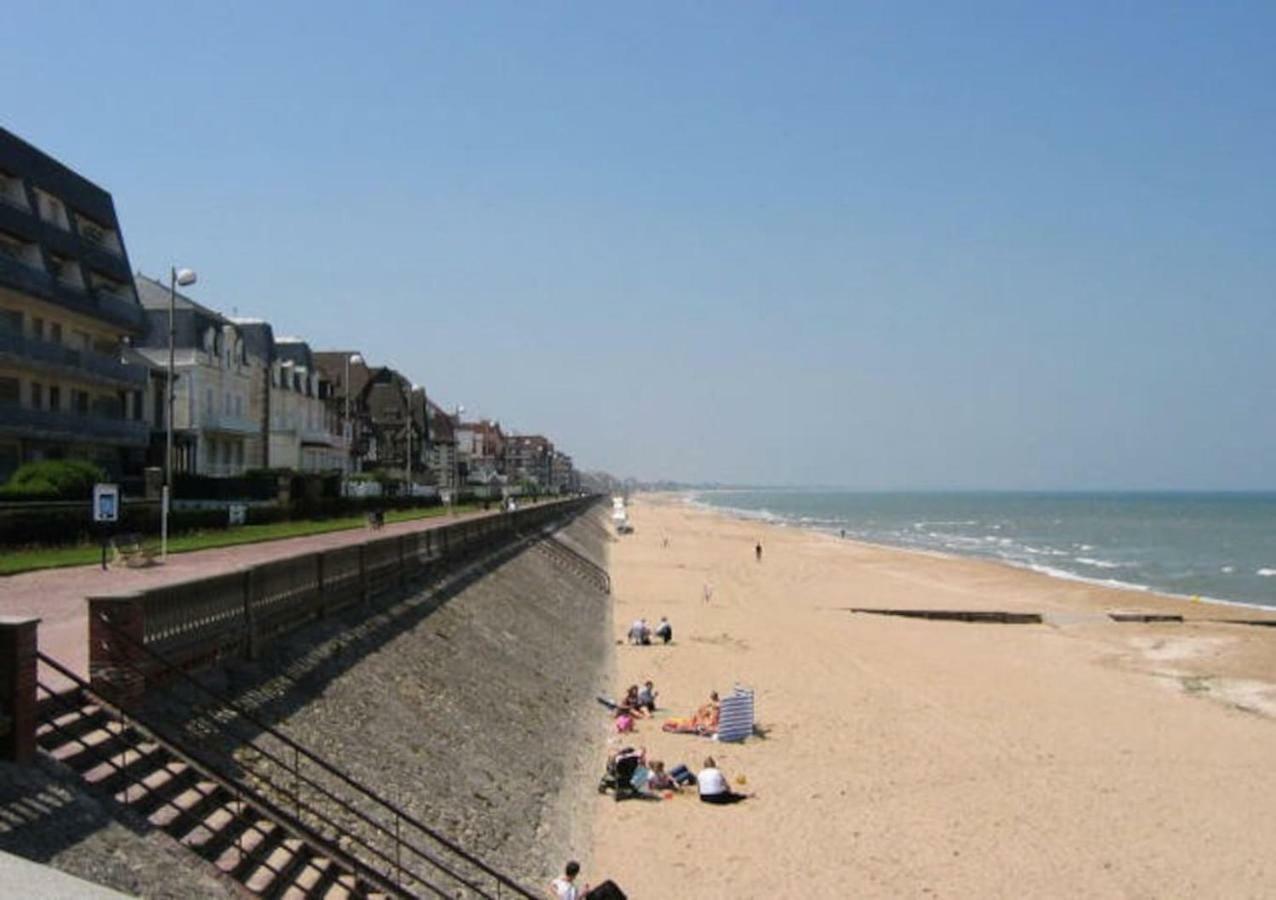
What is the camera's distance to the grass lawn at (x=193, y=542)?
22.1 meters

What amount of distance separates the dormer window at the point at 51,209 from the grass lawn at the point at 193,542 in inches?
530

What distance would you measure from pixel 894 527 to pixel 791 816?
4889 inches

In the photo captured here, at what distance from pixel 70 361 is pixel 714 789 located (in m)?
32.1

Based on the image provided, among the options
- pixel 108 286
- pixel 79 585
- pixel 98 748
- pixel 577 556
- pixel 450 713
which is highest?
pixel 108 286

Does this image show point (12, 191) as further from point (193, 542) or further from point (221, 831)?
point (221, 831)

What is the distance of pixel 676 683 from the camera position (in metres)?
28.0

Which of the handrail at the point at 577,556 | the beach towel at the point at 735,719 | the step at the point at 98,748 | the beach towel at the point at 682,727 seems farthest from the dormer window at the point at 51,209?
the step at the point at 98,748

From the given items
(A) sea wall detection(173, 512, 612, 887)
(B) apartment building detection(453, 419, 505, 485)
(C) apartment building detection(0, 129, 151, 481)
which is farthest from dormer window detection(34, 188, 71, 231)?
(B) apartment building detection(453, 419, 505, 485)

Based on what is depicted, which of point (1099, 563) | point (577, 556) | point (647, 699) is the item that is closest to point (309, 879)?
point (647, 699)

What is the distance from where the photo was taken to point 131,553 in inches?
917

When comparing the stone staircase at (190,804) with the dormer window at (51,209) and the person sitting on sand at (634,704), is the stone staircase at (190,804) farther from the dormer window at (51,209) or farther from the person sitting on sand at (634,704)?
the dormer window at (51,209)

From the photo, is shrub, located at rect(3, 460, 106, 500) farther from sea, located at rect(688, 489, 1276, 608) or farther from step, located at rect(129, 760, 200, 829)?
sea, located at rect(688, 489, 1276, 608)

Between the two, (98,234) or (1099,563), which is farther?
(1099,563)

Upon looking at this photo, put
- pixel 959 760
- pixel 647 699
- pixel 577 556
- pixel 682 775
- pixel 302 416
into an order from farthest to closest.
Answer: pixel 302 416, pixel 577 556, pixel 647 699, pixel 959 760, pixel 682 775
